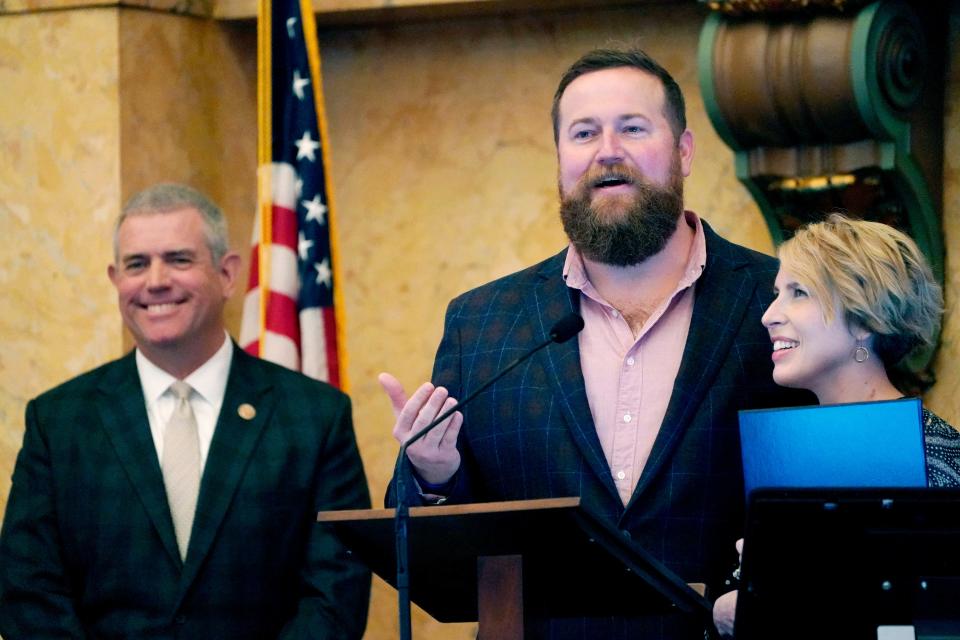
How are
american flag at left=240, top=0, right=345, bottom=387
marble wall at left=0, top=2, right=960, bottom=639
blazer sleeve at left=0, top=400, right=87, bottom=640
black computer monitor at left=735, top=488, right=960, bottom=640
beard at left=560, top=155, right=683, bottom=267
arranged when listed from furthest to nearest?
1. marble wall at left=0, top=2, right=960, bottom=639
2. american flag at left=240, top=0, right=345, bottom=387
3. blazer sleeve at left=0, top=400, right=87, bottom=640
4. beard at left=560, top=155, right=683, bottom=267
5. black computer monitor at left=735, top=488, right=960, bottom=640

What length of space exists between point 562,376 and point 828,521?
1.14 metres

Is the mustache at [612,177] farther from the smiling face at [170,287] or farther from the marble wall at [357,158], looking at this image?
the marble wall at [357,158]

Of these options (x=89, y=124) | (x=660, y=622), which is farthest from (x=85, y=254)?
→ (x=660, y=622)

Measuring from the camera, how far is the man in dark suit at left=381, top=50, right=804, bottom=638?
3.43m

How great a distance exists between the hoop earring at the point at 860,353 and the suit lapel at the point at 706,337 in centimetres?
31

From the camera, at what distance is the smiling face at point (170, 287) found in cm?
435

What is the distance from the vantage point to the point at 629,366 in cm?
356

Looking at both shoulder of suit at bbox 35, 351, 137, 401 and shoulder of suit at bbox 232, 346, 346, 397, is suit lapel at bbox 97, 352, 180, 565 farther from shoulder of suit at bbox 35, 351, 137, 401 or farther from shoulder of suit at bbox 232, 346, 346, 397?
shoulder of suit at bbox 232, 346, 346, 397

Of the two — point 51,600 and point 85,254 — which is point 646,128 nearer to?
point 51,600

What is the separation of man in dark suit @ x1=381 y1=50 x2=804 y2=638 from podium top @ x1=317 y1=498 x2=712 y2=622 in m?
0.41

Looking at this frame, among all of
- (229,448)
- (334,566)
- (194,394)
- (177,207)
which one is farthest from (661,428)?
(177,207)

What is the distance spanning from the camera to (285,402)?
4.38m

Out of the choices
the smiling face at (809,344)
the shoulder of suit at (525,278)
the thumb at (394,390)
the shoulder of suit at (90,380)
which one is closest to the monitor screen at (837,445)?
the smiling face at (809,344)

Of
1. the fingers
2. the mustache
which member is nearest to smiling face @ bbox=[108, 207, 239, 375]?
the mustache
